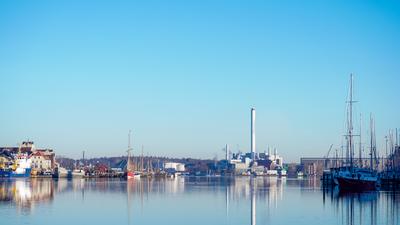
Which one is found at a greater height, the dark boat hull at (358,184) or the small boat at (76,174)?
the dark boat hull at (358,184)

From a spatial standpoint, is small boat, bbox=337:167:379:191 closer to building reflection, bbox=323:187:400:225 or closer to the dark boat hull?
the dark boat hull

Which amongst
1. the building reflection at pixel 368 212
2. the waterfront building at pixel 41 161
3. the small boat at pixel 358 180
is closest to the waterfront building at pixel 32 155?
the waterfront building at pixel 41 161

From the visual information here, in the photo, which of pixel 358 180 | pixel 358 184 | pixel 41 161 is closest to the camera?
pixel 358 180

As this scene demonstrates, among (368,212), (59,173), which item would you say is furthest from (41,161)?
(368,212)

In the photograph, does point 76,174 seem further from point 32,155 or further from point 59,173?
point 32,155

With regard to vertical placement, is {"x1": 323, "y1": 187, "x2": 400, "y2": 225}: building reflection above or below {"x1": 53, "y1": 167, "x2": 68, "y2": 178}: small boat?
above

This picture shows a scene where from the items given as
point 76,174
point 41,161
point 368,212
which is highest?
point 368,212

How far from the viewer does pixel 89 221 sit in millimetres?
36156

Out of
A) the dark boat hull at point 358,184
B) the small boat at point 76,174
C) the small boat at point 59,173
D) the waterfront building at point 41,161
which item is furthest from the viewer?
the waterfront building at point 41,161

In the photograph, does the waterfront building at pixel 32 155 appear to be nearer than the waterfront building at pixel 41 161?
Yes

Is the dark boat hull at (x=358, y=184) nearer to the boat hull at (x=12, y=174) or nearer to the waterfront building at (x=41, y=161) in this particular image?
the boat hull at (x=12, y=174)

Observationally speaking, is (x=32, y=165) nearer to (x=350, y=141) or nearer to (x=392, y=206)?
(x=350, y=141)

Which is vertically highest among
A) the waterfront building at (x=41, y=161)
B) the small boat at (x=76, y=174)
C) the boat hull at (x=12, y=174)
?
the waterfront building at (x=41, y=161)

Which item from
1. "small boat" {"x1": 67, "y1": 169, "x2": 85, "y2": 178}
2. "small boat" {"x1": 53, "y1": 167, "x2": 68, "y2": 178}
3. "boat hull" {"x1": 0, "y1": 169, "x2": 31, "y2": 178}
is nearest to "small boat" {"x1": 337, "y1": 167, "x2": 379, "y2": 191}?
"boat hull" {"x1": 0, "y1": 169, "x2": 31, "y2": 178}
